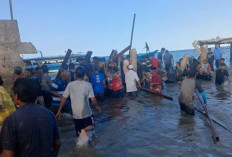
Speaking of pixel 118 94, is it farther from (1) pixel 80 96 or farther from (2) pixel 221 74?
(1) pixel 80 96

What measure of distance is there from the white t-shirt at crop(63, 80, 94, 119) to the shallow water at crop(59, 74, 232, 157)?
33.8 inches

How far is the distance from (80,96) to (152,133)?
2.29 m

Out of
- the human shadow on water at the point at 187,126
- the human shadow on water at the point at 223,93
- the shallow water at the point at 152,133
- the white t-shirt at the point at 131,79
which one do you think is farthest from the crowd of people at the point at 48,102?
the human shadow on water at the point at 223,93

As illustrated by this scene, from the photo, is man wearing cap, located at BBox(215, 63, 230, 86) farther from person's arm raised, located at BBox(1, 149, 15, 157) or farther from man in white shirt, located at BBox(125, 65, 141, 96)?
person's arm raised, located at BBox(1, 149, 15, 157)

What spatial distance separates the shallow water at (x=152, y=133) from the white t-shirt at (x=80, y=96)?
2.81 ft

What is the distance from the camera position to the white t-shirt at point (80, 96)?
17.3 feet

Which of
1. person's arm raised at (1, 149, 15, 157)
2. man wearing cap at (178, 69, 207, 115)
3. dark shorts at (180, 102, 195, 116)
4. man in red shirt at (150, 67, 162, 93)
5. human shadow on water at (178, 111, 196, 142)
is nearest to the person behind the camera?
person's arm raised at (1, 149, 15, 157)

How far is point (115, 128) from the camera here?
22.4 feet

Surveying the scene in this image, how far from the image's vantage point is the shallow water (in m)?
5.05

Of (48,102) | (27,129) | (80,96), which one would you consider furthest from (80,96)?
(27,129)

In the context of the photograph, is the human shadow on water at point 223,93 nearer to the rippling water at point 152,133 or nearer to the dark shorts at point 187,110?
the rippling water at point 152,133

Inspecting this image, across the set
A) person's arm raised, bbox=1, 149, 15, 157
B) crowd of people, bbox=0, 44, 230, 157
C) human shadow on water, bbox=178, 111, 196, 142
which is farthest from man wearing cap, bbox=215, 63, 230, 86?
person's arm raised, bbox=1, 149, 15, 157

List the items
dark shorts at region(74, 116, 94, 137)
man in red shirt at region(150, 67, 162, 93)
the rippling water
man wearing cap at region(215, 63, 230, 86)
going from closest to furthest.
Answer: the rippling water, dark shorts at region(74, 116, 94, 137), man in red shirt at region(150, 67, 162, 93), man wearing cap at region(215, 63, 230, 86)

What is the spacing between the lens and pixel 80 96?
5.26m
